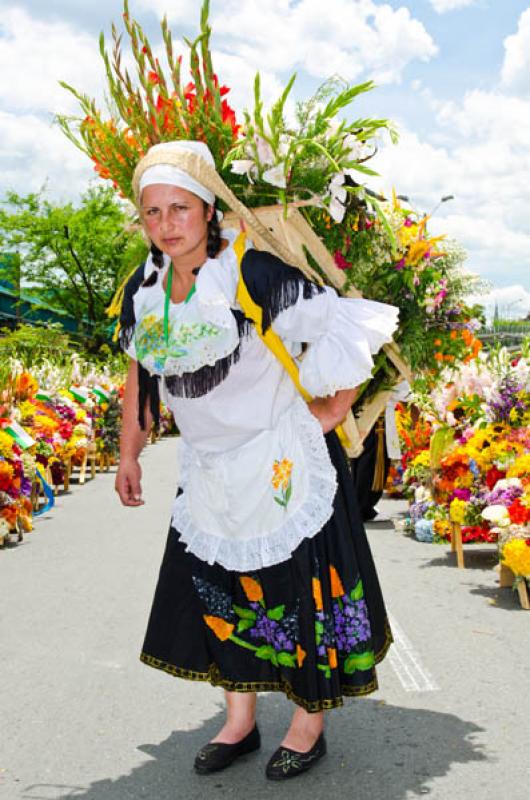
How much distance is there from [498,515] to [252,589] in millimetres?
3207

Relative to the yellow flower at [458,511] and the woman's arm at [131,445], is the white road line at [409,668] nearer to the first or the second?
the woman's arm at [131,445]

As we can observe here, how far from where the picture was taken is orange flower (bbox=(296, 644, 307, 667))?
3.28m

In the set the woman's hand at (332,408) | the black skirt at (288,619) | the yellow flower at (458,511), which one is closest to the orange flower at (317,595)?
the black skirt at (288,619)

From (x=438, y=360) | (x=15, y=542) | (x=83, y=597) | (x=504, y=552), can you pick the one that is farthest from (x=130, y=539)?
(x=438, y=360)

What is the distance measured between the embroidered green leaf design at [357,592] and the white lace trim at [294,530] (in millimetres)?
254

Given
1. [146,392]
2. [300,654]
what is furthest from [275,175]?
[300,654]

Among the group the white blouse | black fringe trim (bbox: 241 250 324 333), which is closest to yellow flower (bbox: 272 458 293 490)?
the white blouse

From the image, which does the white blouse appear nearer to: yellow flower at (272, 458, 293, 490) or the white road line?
yellow flower at (272, 458, 293, 490)

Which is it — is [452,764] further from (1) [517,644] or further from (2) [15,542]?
(2) [15,542]

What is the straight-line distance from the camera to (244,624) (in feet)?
11.2

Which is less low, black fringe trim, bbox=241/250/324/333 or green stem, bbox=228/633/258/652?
black fringe trim, bbox=241/250/324/333

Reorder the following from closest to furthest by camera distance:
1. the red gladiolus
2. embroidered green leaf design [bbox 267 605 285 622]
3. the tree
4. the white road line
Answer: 1. embroidered green leaf design [bbox 267 605 285 622]
2. the red gladiolus
3. the white road line
4. the tree

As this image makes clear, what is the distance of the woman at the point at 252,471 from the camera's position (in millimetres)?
3160

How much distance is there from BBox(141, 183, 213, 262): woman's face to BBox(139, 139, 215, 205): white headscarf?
2cm
